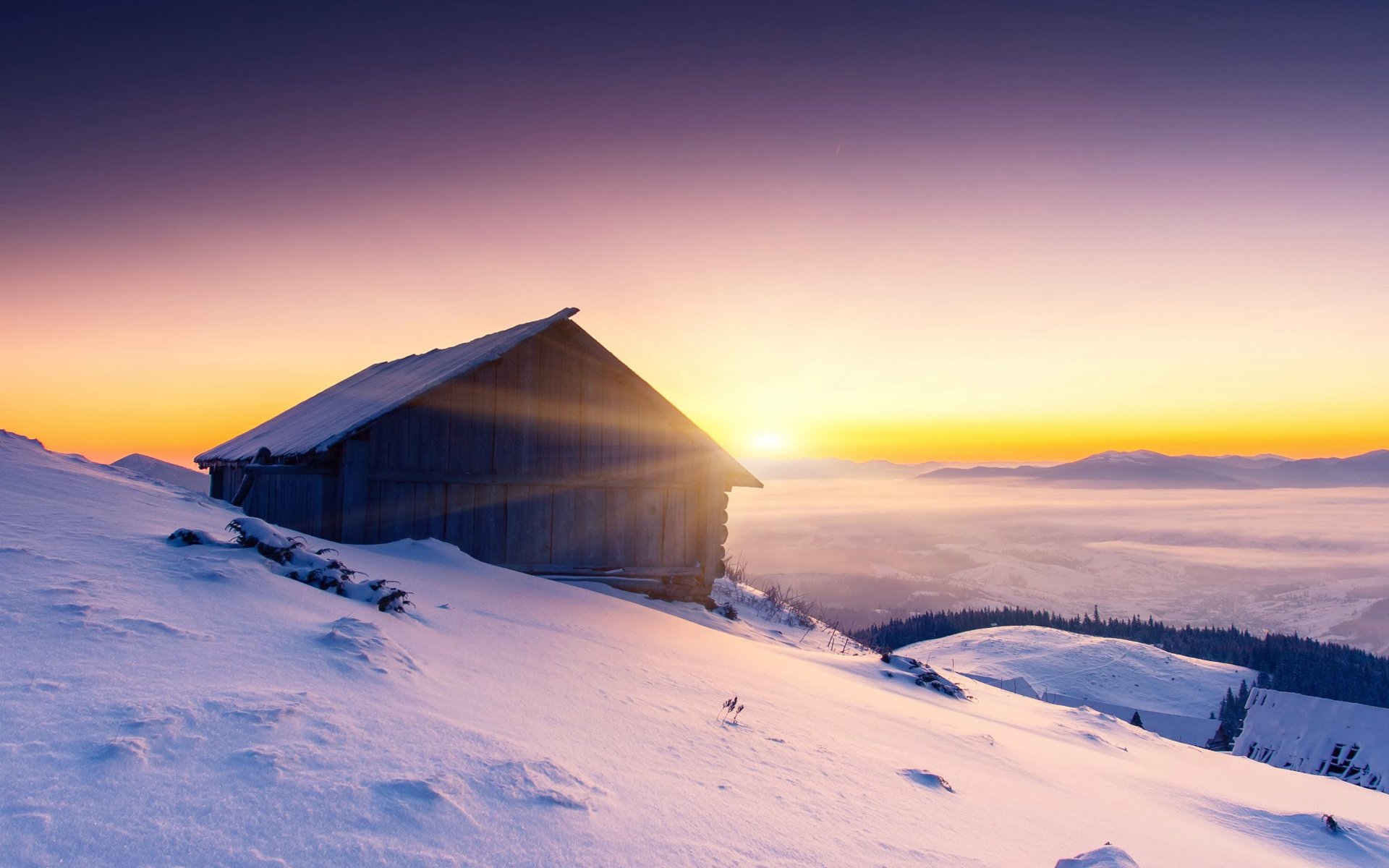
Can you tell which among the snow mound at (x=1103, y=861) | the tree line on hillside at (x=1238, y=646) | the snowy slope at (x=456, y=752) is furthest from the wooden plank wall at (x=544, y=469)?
the tree line on hillside at (x=1238, y=646)

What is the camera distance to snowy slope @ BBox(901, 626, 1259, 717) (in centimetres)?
2652

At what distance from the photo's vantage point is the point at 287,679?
2.79 metres

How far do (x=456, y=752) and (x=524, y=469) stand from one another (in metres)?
9.97

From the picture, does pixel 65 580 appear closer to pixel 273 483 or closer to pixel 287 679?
pixel 287 679

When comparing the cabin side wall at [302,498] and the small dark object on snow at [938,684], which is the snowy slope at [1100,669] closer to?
the small dark object on snow at [938,684]

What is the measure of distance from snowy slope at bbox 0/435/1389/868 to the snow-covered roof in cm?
490

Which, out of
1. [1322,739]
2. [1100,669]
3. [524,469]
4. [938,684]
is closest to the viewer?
[938,684]

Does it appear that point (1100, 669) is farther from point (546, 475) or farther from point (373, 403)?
point (373, 403)

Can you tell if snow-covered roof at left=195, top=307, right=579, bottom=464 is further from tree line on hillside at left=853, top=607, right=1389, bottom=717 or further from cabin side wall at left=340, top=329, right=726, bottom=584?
tree line on hillside at left=853, top=607, right=1389, bottom=717

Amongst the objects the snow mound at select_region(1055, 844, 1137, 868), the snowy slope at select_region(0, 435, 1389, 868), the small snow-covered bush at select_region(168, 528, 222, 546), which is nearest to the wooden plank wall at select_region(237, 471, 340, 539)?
the snowy slope at select_region(0, 435, 1389, 868)

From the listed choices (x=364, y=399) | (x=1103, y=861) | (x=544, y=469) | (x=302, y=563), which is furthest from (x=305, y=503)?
(x=1103, y=861)

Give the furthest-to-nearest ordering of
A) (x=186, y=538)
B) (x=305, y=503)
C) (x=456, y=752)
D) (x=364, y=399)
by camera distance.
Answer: (x=364, y=399) → (x=305, y=503) → (x=186, y=538) → (x=456, y=752)

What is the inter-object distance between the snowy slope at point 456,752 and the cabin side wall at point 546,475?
4.90 meters

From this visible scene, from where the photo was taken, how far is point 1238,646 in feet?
137
